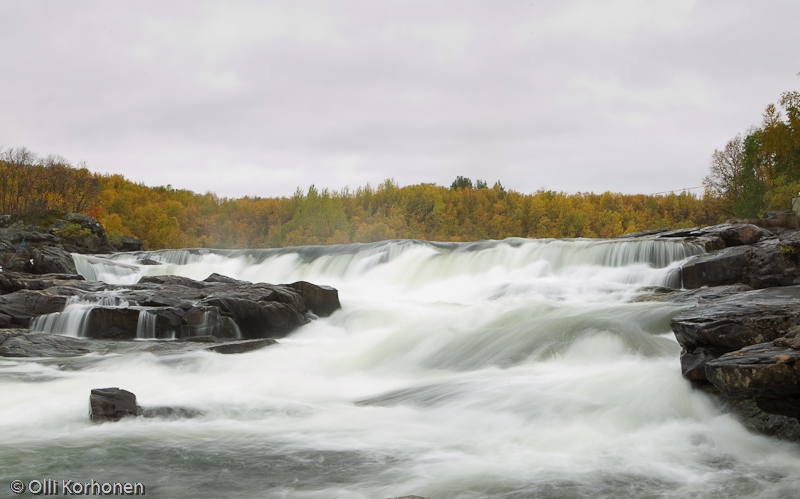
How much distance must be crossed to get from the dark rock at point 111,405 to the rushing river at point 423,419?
23cm

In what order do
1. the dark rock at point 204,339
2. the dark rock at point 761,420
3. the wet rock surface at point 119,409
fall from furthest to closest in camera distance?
the dark rock at point 204,339
the wet rock surface at point 119,409
the dark rock at point 761,420

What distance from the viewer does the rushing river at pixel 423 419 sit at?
6508 millimetres

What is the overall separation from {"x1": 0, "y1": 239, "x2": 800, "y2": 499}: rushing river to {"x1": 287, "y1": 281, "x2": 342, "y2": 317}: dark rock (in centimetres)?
136

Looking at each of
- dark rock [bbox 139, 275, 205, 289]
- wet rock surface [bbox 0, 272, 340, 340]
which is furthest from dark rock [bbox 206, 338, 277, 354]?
dark rock [bbox 139, 275, 205, 289]

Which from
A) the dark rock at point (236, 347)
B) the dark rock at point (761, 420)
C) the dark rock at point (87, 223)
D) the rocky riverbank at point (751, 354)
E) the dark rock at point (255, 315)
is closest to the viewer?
the rocky riverbank at point (751, 354)

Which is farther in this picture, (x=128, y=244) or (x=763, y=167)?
A: (x=763, y=167)

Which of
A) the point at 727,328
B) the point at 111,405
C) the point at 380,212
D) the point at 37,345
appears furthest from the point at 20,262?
the point at 380,212

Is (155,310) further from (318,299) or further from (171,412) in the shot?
(171,412)

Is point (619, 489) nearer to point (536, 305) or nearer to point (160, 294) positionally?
point (536, 305)

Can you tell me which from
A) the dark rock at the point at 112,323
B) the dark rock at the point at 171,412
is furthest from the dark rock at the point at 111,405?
the dark rock at the point at 112,323

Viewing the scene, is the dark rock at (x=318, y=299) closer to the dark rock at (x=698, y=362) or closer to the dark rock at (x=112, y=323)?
the dark rock at (x=112, y=323)

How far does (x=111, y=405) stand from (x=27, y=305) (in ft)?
29.6

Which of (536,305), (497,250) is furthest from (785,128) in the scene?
(536,305)

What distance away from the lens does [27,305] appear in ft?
51.2
